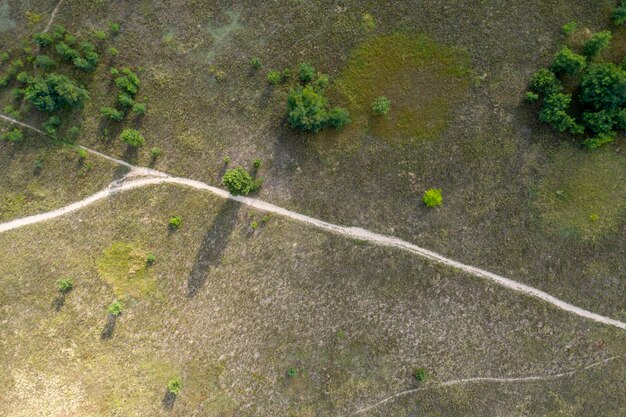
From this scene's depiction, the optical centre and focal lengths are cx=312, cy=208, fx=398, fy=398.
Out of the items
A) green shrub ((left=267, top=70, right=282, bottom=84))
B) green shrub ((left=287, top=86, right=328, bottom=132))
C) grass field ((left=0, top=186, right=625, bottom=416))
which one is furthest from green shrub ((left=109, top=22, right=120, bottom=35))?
green shrub ((left=287, top=86, right=328, bottom=132))

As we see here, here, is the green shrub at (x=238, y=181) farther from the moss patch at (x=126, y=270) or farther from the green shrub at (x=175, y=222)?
the moss patch at (x=126, y=270)

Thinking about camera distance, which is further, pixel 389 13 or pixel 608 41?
pixel 389 13

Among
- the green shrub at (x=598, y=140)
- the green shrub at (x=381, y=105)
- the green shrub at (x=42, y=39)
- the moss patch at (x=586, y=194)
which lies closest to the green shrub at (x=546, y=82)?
the green shrub at (x=598, y=140)

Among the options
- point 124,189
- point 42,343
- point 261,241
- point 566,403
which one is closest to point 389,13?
point 261,241

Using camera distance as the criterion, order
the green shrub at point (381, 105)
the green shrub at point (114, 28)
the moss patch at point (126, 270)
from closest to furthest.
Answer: the green shrub at point (381, 105) → the moss patch at point (126, 270) → the green shrub at point (114, 28)

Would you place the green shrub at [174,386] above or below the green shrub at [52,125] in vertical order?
below

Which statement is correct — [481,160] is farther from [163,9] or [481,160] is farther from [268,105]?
[163,9]

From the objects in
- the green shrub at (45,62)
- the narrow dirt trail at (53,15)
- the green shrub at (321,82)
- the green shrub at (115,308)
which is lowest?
the green shrub at (115,308)
